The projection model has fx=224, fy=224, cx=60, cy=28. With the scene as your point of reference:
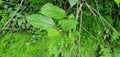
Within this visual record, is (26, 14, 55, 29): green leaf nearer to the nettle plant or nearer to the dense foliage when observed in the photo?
the nettle plant

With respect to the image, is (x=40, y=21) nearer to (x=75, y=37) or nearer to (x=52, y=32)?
(x=52, y=32)

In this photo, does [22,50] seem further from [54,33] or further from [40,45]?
[54,33]

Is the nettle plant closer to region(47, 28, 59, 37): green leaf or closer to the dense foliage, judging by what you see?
region(47, 28, 59, 37): green leaf

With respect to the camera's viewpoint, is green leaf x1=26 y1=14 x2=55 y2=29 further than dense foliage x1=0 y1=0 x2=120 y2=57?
No

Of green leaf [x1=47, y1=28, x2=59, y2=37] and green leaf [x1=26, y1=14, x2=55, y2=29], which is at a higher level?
green leaf [x1=26, y1=14, x2=55, y2=29]

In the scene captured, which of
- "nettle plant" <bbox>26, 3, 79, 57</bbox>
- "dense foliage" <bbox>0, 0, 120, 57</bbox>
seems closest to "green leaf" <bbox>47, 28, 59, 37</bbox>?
"nettle plant" <bbox>26, 3, 79, 57</bbox>

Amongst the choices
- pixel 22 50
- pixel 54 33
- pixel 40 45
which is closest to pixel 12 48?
pixel 22 50

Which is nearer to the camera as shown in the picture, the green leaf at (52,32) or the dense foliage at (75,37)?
the green leaf at (52,32)

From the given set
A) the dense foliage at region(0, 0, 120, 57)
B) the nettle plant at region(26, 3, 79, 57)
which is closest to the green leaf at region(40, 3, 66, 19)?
the nettle plant at region(26, 3, 79, 57)

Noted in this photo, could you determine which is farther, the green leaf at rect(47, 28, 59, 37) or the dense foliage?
the dense foliage

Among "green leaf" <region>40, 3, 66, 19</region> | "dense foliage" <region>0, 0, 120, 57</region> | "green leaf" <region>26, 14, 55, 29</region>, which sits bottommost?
"dense foliage" <region>0, 0, 120, 57</region>

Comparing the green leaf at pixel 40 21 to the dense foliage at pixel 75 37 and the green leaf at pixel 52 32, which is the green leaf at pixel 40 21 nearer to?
the green leaf at pixel 52 32

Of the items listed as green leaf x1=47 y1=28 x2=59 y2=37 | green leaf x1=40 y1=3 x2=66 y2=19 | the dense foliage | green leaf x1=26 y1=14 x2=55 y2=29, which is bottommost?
the dense foliage

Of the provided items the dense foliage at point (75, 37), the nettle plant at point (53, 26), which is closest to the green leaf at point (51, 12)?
the nettle plant at point (53, 26)
